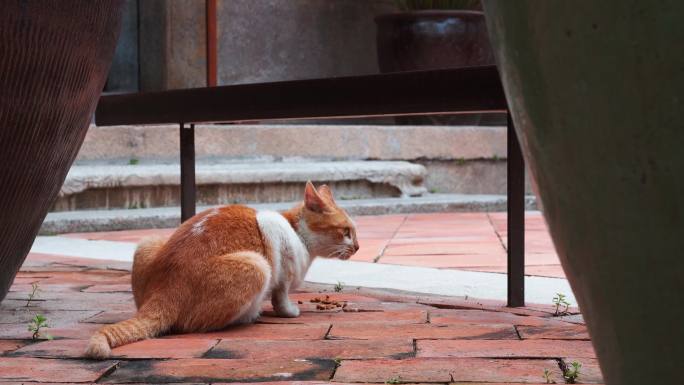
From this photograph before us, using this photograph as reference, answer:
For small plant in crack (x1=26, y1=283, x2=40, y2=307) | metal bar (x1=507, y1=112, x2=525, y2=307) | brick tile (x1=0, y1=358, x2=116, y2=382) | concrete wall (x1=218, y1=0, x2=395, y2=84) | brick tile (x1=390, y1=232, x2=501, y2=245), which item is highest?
concrete wall (x1=218, y1=0, x2=395, y2=84)

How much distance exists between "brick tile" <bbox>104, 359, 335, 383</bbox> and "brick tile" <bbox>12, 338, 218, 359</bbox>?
0.25ft

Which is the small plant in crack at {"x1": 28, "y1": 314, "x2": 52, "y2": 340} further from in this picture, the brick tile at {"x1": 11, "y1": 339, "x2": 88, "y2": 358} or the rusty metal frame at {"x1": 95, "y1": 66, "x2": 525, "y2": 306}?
the rusty metal frame at {"x1": 95, "y1": 66, "x2": 525, "y2": 306}

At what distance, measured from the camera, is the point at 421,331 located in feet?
7.28

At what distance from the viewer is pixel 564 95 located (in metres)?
0.60

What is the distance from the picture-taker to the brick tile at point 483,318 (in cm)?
232

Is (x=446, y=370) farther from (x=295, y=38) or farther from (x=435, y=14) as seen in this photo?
(x=295, y=38)

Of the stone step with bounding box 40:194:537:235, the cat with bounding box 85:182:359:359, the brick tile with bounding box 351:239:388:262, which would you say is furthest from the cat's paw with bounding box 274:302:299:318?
the stone step with bounding box 40:194:537:235

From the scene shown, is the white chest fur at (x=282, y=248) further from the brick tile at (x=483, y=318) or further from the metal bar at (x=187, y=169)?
the metal bar at (x=187, y=169)

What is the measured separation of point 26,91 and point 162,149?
4587 millimetres

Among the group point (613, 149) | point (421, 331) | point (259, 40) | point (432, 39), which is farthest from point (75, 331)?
point (259, 40)

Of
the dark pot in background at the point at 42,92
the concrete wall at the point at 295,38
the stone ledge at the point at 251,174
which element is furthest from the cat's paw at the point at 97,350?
the concrete wall at the point at 295,38

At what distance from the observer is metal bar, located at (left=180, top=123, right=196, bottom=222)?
11.6 ft

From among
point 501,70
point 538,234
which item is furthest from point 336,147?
point 501,70

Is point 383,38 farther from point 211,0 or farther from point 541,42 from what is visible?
point 541,42
